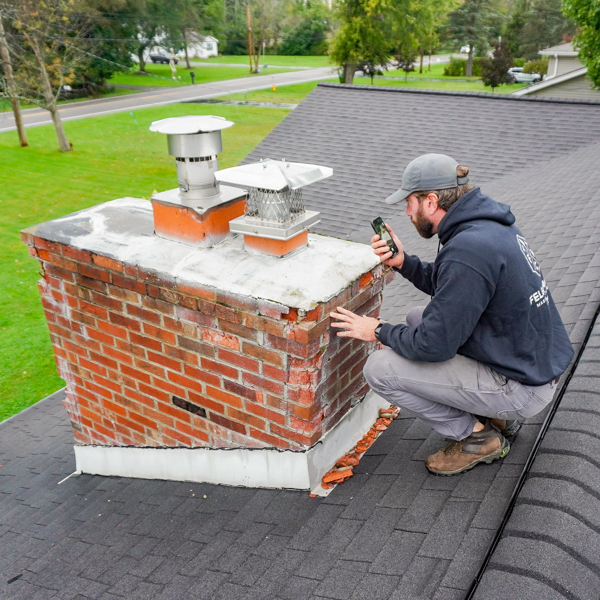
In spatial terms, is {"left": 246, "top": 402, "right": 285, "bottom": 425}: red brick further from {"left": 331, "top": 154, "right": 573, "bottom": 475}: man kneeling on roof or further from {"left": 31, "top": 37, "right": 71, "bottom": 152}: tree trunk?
{"left": 31, "top": 37, "right": 71, "bottom": 152}: tree trunk

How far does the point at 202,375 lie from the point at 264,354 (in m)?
0.51

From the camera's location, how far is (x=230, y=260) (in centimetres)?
279

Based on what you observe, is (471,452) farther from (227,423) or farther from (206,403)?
(206,403)

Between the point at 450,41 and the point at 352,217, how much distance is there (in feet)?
191

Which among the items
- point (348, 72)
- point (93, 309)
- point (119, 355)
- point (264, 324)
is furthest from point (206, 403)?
point (348, 72)

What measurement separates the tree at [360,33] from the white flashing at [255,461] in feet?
125

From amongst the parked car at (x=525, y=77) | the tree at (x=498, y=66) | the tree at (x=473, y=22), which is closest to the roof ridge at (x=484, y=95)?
the tree at (x=498, y=66)

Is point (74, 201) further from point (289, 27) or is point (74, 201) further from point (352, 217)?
point (289, 27)

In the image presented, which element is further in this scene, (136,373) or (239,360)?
(136,373)

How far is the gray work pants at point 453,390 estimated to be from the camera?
2.54m

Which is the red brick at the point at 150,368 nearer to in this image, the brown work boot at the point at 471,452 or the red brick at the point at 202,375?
the red brick at the point at 202,375

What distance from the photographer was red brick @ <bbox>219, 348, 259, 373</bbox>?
270 cm

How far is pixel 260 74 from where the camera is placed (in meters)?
51.8

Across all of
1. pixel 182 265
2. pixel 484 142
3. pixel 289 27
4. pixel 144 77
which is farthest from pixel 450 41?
pixel 182 265
